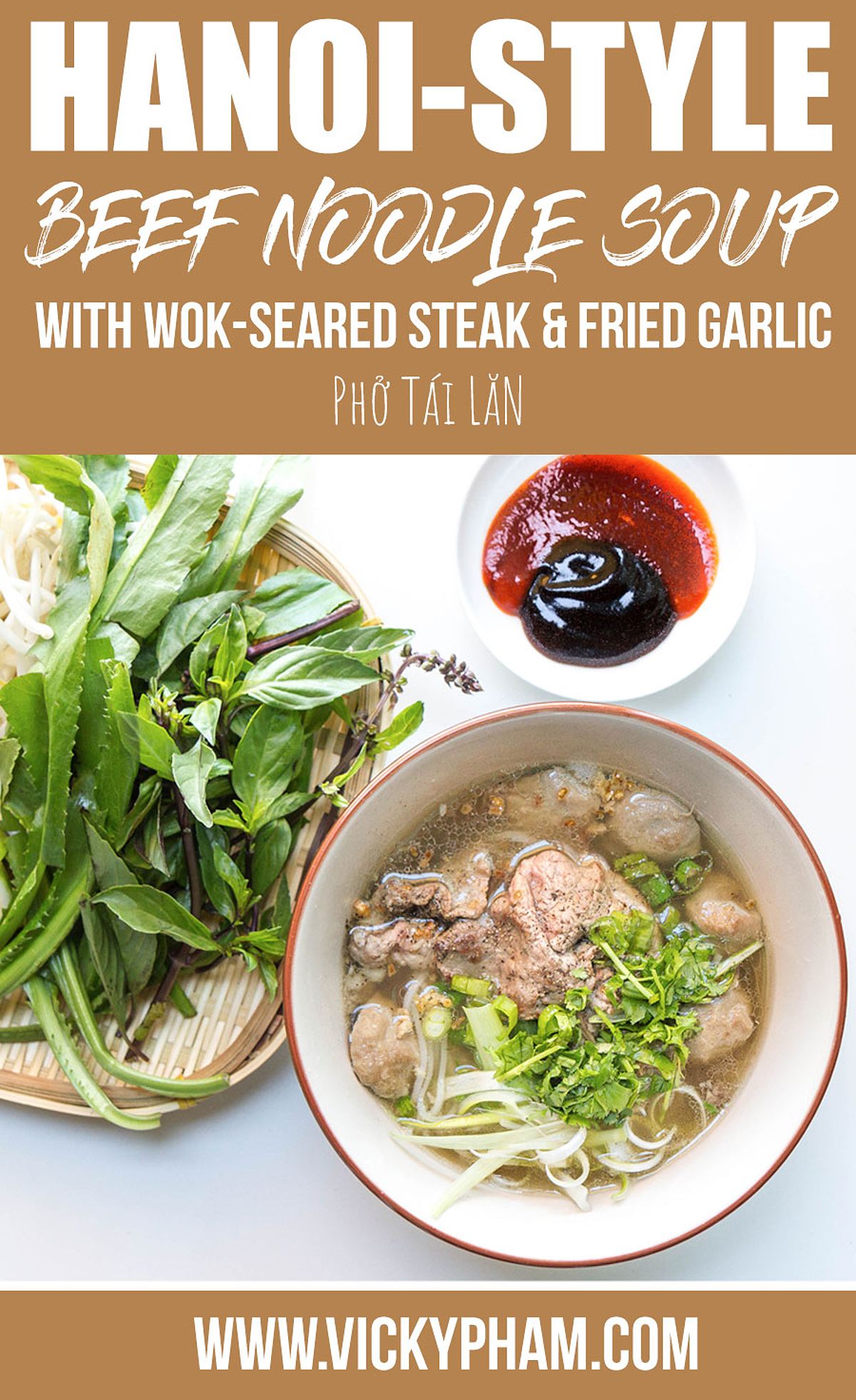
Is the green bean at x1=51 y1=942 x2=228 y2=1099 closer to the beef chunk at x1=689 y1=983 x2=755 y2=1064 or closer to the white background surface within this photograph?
the white background surface

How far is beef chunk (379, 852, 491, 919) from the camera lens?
1975 millimetres

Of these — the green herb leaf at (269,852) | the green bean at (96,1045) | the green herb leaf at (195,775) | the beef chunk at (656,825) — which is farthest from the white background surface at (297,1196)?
the green herb leaf at (195,775)

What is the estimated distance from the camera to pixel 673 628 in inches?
83.5

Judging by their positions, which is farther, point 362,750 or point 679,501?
point 679,501

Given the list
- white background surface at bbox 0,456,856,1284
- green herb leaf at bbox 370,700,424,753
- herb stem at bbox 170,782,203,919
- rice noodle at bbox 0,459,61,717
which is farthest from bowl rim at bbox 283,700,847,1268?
rice noodle at bbox 0,459,61,717

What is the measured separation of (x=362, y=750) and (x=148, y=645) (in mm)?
422

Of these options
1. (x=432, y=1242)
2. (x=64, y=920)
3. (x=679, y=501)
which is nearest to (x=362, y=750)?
(x=64, y=920)

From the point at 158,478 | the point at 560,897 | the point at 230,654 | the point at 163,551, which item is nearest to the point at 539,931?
the point at 560,897

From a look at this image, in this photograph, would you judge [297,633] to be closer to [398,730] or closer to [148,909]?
[398,730]

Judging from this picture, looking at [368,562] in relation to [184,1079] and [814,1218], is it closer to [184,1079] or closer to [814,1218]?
[184,1079]

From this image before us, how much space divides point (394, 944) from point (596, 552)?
2.71ft

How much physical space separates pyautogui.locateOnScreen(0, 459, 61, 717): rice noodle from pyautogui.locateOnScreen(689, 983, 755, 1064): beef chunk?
133cm

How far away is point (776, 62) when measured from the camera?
194cm

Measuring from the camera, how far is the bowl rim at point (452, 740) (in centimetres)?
176
